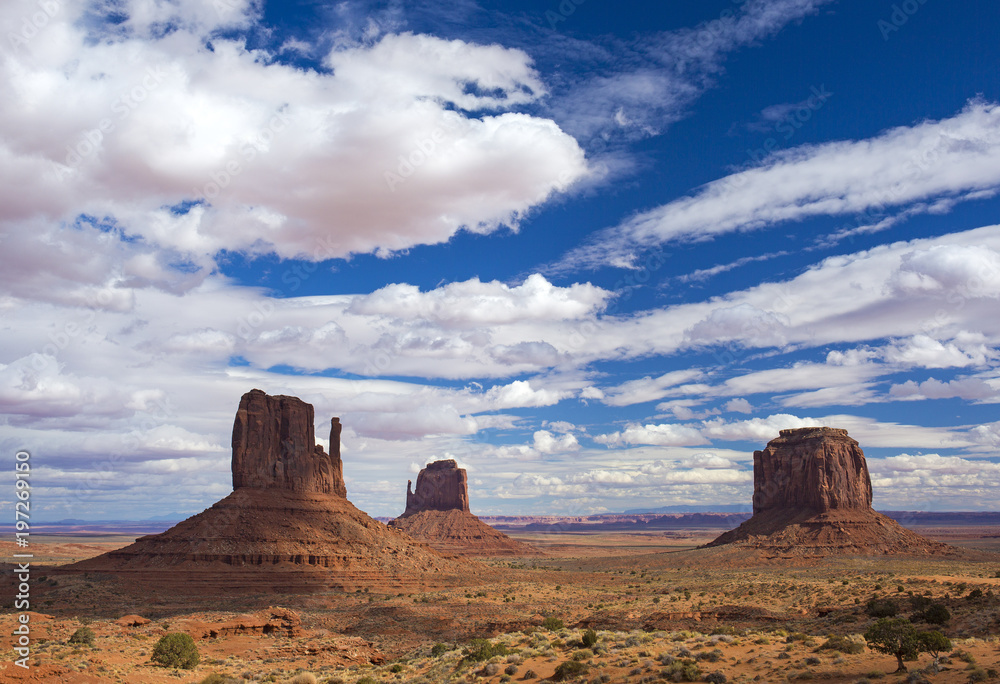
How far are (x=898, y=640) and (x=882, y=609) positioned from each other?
20.1 meters

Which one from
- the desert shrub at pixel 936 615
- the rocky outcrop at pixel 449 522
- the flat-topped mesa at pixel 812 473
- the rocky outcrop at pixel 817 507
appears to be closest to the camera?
the desert shrub at pixel 936 615

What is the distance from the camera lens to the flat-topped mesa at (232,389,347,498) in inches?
3661

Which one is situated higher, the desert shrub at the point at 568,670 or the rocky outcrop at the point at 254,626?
the desert shrub at the point at 568,670

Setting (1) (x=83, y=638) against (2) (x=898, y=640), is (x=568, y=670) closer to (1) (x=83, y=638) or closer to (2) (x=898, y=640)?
(2) (x=898, y=640)

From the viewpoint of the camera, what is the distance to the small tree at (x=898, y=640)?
23312mm

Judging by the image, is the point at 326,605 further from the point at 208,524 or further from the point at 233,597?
the point at 208,524

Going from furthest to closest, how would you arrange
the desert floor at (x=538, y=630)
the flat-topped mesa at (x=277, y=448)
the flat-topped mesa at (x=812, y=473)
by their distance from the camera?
the flat-topped mesa at (x=812, y=473) → the flat-topped mesa at (x=277, y=448) → the desert floor at (x=538, y=630)

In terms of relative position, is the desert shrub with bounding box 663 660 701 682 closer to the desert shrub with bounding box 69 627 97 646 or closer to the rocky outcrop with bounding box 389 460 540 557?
the desert shrub with bounding box 69 627 97 646

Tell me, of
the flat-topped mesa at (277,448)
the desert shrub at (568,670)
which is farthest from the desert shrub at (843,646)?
the flat-topped mesa at (277,448)

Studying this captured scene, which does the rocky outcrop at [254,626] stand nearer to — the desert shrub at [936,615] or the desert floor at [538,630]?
the desert floor at [538,630]

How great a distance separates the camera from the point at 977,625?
3362 centimetres

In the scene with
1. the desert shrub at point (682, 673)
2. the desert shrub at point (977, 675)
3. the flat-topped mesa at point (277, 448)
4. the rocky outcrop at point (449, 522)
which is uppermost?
the flat-topped mesa at point (277, 448)

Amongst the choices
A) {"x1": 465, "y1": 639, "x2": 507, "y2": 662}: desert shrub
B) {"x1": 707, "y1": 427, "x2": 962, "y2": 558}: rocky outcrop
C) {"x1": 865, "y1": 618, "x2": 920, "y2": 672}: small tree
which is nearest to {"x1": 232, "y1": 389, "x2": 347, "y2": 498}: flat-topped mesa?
{"x1": 465, "y1": 639, "x2": 507, "y2": 662}: desert shrub

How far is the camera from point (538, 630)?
134 ft
